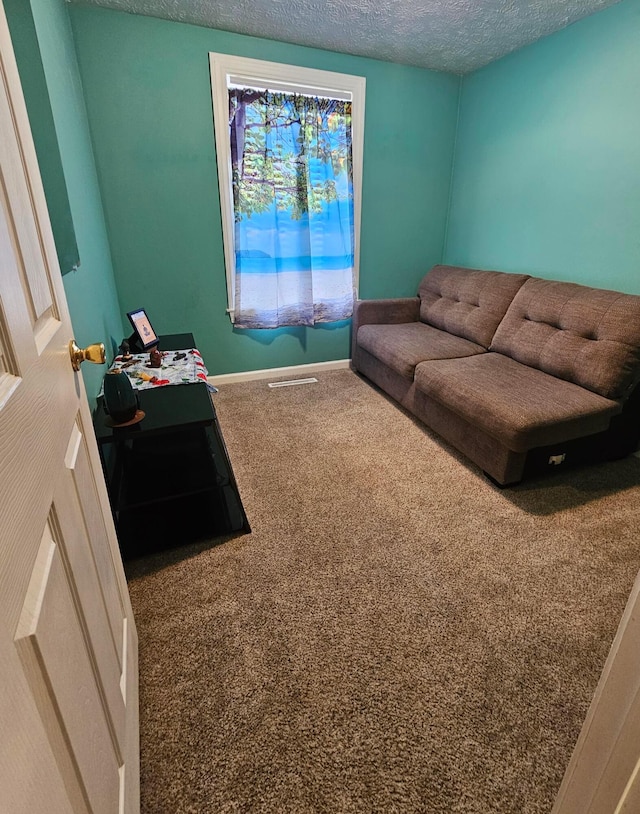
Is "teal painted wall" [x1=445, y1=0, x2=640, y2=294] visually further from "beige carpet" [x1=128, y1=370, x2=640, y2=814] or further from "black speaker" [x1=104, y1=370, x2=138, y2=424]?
"black speaker" [x1=104, y1=370, x2=138, y2=424]

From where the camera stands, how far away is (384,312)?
3.36 metres

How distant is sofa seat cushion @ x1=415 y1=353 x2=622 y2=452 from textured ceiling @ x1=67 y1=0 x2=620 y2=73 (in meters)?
1.95

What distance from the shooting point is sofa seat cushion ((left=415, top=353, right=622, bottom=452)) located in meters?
1.88

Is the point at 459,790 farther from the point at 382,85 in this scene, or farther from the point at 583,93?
the point at 382,85

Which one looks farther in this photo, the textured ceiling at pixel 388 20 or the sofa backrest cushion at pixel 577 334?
the textured ceiling at pixel 388 20

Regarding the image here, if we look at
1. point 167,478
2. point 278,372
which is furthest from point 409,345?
point 167,478

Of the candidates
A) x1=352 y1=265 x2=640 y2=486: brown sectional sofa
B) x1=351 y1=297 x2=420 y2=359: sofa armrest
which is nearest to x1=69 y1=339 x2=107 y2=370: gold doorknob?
x1=352 y1=265 x2=640 y2=486: brown sectional sofa

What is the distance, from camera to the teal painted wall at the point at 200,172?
250cm

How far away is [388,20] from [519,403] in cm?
234

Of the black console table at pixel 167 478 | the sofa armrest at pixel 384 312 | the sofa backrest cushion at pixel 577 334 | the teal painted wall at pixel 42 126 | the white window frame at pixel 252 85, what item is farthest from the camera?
the sofa armrest at pixel 384 312

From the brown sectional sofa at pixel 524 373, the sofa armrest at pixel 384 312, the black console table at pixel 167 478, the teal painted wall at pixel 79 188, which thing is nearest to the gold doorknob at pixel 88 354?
the black console table at pixel 167 478

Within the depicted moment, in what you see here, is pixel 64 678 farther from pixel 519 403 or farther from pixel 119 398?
pixel 519 403

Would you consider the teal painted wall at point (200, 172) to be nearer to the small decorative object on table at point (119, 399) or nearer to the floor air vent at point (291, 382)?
the floor air vent at point (291, 382)

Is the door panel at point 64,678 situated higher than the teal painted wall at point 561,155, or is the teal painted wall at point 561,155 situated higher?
the teal painted wall at point 561,155
